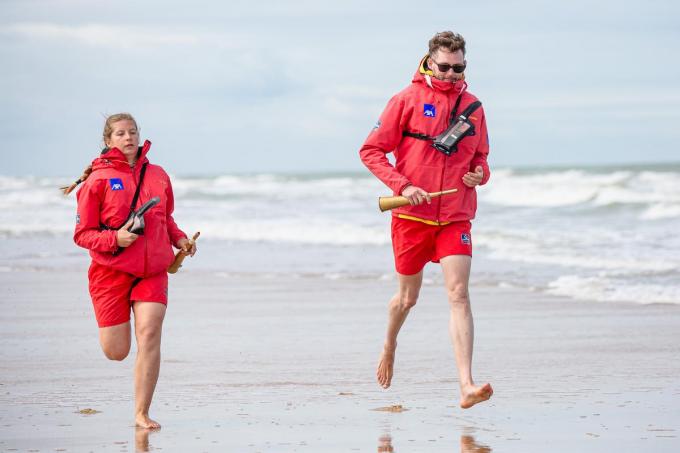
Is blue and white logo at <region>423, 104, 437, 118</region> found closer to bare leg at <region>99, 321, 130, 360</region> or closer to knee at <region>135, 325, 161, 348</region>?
knee at <region>135, 325, 161, 348</region>

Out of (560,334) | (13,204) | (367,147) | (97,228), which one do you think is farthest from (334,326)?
(13,204)

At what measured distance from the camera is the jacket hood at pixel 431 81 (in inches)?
233

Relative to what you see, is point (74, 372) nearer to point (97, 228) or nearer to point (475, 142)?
point (97, 228)

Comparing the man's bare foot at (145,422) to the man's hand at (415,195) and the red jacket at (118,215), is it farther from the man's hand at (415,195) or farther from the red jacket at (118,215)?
the man's hand at (415,195)

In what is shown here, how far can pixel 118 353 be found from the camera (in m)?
5.66

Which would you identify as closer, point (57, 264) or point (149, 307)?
point (149, 307)

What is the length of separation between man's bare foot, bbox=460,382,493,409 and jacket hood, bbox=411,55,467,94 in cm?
163

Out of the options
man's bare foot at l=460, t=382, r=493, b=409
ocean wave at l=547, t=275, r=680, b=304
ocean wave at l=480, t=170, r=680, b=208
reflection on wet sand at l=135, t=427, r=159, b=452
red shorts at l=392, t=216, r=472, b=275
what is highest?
red shorts at l=392, t=216, r=472, b=275

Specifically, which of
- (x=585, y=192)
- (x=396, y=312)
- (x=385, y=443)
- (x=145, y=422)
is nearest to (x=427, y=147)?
(x=396, y=312)

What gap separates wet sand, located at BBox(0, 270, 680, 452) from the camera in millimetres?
5289

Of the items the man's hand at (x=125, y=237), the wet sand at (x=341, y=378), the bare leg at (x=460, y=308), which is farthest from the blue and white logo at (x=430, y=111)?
the man's hand at (x=125, y=237)

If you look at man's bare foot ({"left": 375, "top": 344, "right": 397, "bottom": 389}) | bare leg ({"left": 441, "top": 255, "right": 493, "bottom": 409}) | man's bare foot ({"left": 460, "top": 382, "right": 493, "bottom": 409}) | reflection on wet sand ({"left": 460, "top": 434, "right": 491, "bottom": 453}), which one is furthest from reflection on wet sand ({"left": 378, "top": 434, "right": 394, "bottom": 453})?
man's bare foot ({"left": 375, "top": 344, "right": 397, "bottom": 389})

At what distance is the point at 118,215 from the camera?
17.9 ft

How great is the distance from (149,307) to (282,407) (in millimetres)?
1030
